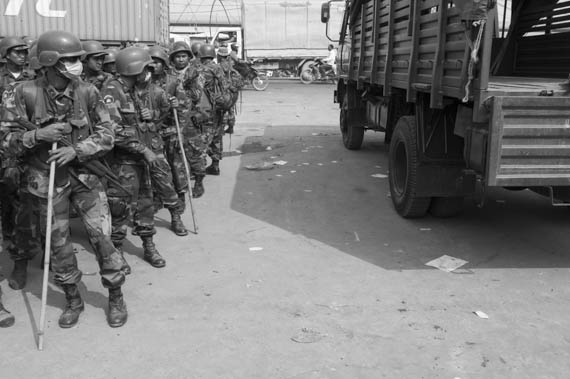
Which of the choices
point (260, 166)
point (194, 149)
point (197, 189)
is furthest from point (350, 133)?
point (194, 149)

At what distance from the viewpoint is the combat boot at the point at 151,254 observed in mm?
4871

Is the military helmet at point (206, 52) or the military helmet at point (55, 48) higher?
the military helmet at point (206, 52)

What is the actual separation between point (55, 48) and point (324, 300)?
2.44 metres

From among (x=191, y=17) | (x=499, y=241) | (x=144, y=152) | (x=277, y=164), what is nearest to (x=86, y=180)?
(x=144, y=152)

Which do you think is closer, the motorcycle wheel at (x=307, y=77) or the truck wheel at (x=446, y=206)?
the truck wheel at (x=446, y=206)

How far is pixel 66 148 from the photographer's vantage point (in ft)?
11.6

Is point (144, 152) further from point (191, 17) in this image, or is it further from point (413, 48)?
point (191, 17)

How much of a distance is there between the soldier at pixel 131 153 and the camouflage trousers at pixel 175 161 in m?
0.93

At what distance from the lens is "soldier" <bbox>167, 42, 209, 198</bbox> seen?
6820 mm

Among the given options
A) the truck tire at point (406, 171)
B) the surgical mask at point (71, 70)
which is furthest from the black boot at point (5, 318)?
the truck tire at point (406, 171)

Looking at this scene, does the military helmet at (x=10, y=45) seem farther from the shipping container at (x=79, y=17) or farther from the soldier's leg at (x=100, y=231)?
the shipping container at (x=79, y=17)

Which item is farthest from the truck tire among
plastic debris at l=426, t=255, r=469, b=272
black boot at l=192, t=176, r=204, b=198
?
black boot at l=192, t=176, r=204, b=198

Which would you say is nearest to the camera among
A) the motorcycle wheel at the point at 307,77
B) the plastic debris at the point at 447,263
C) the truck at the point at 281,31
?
the plastic debris at the point at 447,263

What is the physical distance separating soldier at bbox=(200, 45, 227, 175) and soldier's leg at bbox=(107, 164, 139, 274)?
2.92 metres
